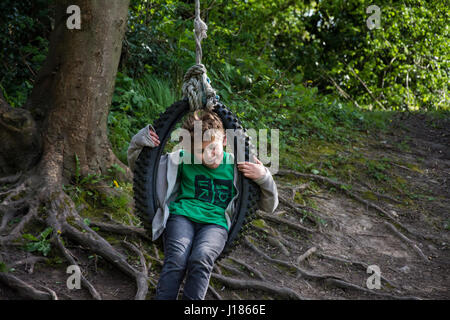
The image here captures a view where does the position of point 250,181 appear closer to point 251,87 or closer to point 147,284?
point 147,284

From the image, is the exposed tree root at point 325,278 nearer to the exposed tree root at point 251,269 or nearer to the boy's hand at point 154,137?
the exposed tree root at point 251,269

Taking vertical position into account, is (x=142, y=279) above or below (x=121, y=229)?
below

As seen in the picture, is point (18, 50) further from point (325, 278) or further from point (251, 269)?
point (325, 278)

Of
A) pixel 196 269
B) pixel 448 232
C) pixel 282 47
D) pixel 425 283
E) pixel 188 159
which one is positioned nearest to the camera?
pixel 196 269

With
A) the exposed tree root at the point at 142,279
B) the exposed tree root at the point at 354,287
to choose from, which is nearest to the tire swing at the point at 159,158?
the exposed tree root at the point at 142,279

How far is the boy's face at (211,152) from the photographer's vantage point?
8.60ft

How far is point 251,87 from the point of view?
7.19 m

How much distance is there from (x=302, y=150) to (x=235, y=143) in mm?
3600

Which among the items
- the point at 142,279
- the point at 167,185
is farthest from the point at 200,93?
the point at 142,279

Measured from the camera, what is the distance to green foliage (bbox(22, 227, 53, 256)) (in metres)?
2.95

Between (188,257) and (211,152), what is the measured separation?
620 mm

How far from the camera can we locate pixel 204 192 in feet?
8.73
